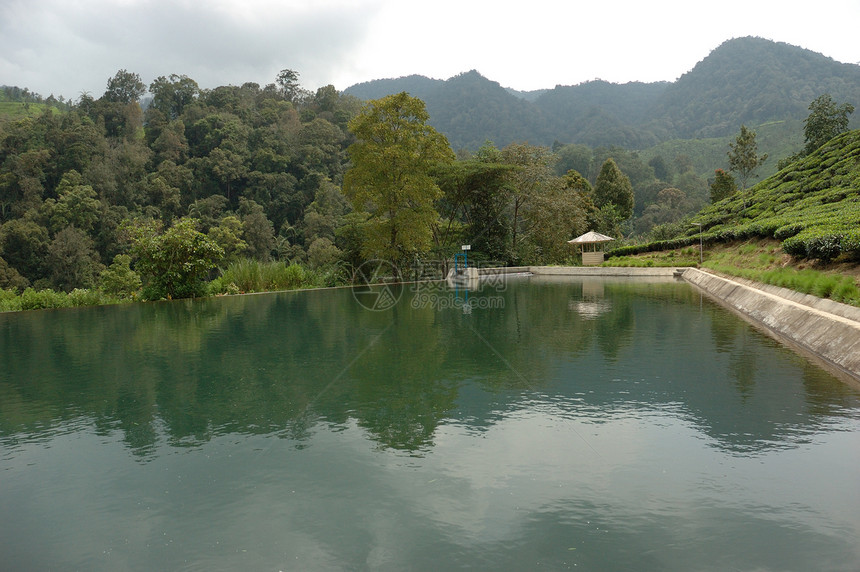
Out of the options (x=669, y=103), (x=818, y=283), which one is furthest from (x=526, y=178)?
(x=669, y=103)

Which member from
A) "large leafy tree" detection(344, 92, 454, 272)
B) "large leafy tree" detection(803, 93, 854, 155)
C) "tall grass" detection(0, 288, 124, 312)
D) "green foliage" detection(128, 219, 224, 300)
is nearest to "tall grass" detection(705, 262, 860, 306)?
"large leafy tree" detection(344, 92, 454, 272)

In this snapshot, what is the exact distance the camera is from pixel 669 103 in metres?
157

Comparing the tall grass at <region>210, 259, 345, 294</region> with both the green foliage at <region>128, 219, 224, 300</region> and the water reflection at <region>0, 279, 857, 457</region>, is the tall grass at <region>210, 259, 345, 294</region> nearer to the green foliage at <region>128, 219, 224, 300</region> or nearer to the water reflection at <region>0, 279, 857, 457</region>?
the green foliage at <region>128, 219, 224, 300</region>

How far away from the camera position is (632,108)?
171875 mm

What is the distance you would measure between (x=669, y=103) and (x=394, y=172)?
154 metres

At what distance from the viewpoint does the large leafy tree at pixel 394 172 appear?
2714 cm

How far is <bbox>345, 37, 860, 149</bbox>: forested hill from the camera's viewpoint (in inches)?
5172

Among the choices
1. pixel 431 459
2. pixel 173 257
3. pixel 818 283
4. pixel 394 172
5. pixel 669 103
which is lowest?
pixel 431 459

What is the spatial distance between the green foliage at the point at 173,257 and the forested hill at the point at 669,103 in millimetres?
114170

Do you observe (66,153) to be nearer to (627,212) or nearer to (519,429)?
(627,212)

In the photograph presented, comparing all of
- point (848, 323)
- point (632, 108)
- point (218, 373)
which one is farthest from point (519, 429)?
point (632, 108)

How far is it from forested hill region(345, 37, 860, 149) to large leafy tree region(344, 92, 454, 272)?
105 metres

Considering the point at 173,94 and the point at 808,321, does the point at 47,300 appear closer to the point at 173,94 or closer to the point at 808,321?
the point at 808,321

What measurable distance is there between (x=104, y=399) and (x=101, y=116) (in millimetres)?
80412
